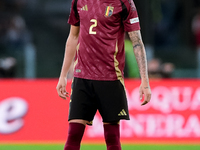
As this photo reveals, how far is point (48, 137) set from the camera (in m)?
8.72

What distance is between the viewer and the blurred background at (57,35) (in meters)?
12.1

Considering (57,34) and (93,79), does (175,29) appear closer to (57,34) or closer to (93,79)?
(57,34)

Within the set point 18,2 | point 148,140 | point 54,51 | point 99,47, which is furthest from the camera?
point 18,2

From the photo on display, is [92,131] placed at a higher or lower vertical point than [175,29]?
lower

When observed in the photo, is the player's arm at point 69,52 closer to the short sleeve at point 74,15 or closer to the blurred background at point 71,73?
the short sleeve at point 74,15

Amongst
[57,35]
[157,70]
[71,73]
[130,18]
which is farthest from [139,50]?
[57,35]

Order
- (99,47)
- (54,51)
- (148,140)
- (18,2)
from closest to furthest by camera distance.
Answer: (99,47)
(148,140)
(54,51)
(18,2)

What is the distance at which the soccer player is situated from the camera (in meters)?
4.70

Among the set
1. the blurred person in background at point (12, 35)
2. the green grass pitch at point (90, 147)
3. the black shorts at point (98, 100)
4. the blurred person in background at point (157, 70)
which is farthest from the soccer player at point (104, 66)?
the blurred person in background at point (12, 35)

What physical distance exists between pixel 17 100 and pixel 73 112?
13.8 feet

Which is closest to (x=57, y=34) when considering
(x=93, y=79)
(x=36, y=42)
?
(x=36, y=42)

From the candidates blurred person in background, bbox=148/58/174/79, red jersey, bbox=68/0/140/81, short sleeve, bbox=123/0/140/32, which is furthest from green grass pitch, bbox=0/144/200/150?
short sleeve, bbox=123/0/140/32

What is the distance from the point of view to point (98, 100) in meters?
4.76

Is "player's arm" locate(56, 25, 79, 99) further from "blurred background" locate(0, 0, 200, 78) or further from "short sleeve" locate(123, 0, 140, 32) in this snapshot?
"blurred background" locate(0, 0, 200, 78)
